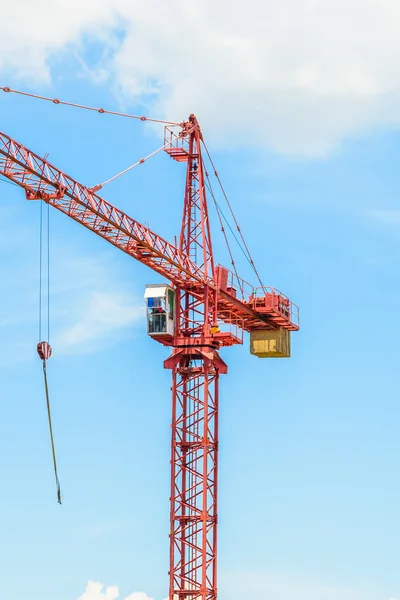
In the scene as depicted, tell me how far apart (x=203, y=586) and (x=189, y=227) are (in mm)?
24581

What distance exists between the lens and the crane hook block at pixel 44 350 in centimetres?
9525

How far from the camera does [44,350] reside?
314 feet

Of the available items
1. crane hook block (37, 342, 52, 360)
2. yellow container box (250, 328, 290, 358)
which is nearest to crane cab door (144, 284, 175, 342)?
yellow container box (250, 328, 290, 358)

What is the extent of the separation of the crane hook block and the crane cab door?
17095 millimetres

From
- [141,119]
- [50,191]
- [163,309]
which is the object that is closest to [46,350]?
[50,191]

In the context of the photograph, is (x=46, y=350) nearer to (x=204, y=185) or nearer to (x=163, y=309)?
(x=163, y=309)

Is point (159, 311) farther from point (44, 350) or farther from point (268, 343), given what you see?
point (44, 350)

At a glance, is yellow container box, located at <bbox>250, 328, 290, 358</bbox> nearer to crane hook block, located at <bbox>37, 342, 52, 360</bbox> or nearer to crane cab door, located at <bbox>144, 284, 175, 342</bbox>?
crane cab door, located at <bbox>144, 284, 175, 342</bbox>

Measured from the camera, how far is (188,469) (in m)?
113

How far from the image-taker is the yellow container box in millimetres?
121100

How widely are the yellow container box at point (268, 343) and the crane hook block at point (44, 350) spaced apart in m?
28.3

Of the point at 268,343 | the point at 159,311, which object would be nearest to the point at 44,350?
the point at 159,311

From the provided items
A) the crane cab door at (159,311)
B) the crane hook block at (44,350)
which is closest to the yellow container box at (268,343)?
the crane cab door at (159,311)

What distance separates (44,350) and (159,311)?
1774cm
